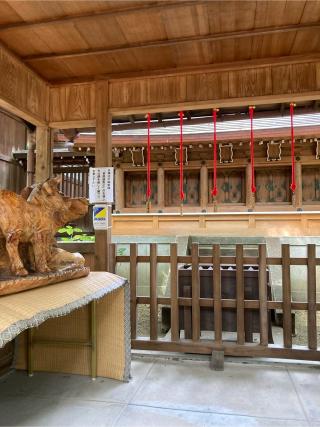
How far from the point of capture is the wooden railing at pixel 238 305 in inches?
130

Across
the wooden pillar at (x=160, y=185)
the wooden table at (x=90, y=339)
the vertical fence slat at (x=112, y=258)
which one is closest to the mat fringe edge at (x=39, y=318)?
the wooden table at (x=90, y=339)

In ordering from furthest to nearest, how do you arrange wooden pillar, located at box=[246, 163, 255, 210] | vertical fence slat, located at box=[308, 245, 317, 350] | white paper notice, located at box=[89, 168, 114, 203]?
1. wooden pillar, located at box=[246, 163, 255, 210]
2. white paper notice, located at box=[89, 168, 114, 203]
3. vertical fence slat, located at box=[308, 245, 317, 350]

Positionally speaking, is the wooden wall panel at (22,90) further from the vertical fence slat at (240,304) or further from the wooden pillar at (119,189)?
the wooden pillar at (119,189)

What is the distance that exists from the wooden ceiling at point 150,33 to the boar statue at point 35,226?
4.59ft

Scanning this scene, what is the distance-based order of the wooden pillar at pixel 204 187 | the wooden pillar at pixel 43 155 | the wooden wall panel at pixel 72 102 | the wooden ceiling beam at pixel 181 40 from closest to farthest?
the wooden ceiling beam at pixel 181 40 < the wooden wall panel at pixel 72 102 < the wooden pillar at pixel 43 155 < the wooden pillar at pixel 204 187

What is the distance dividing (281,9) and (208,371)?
3.26 meters

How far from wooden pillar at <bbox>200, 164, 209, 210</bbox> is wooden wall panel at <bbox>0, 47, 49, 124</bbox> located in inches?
281

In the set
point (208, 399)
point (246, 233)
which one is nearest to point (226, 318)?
point (208, 399)

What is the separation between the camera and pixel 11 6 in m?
2.58

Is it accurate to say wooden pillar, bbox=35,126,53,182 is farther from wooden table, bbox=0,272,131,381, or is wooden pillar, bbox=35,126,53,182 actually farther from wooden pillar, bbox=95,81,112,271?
wooden table, bbox=0,272,131,381

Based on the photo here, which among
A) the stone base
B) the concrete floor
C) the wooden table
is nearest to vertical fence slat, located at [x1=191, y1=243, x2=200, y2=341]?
the concrete floor

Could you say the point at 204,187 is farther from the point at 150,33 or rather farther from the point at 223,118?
the point at 150,33

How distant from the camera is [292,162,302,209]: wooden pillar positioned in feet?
32.0

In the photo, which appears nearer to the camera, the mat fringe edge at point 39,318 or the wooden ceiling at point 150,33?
the mat fringe edge at point 39,318
